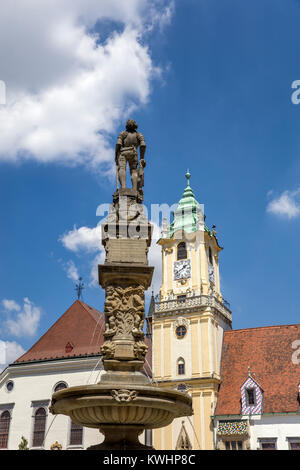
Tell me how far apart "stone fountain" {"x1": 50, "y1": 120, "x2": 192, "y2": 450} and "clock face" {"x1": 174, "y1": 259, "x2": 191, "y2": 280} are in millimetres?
32681

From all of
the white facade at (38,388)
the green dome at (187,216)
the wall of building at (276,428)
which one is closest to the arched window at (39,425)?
the white facade at (38,388)

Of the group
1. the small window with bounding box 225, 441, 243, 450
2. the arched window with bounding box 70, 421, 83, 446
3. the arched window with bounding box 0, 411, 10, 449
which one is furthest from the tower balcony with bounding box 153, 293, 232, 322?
the arched window with bounding box 0, 411, 10, 449

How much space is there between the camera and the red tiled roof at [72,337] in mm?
35125

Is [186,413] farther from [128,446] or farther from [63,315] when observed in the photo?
[63,315]

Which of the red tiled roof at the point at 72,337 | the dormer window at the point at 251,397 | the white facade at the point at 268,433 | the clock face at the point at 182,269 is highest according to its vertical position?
the clock face at the point at 182,269

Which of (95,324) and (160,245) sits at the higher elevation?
(160,245)

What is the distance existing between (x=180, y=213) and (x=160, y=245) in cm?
400

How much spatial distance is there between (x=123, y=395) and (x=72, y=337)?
30.0 m

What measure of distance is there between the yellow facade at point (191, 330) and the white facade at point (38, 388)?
26.3 ft

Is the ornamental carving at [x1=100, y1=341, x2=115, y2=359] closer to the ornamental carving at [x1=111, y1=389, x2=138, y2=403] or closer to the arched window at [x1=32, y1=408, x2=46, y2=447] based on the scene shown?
the ornamental carving at [x1=111, y1=389, x2=138, y2=403]

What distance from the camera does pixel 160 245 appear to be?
4634cm

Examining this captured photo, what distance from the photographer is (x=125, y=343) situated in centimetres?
920

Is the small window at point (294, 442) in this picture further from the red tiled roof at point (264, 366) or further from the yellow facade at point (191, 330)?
the yellow facade at point (191, 330)
